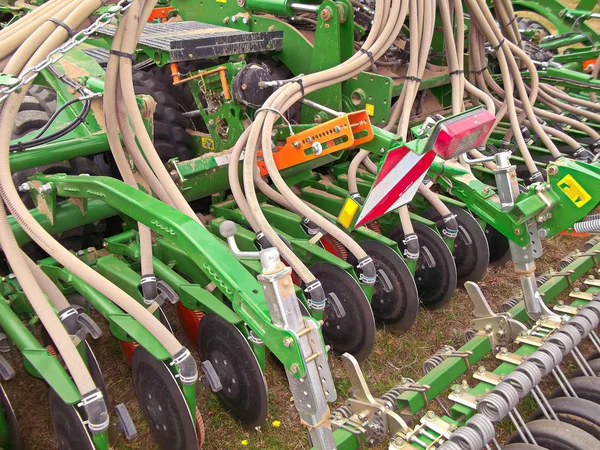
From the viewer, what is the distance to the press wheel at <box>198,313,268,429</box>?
229 centimetres

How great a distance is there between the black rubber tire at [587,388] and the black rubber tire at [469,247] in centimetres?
106

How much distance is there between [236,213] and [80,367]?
139 centimetres

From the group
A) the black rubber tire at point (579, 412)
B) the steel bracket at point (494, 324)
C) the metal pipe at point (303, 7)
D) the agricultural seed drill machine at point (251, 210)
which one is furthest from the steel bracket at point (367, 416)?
the metal pipe at point (303, 7)

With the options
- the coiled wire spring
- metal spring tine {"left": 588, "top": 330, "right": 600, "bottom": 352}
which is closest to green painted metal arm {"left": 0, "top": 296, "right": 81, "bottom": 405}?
the coiled wire spring

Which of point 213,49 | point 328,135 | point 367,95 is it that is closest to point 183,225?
point 328,135

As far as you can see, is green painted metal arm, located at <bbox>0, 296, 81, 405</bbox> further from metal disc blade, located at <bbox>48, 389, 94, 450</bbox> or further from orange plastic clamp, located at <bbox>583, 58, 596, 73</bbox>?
orange plastic clamp, located at <bbox>583, 58, 596, 73</bbox>

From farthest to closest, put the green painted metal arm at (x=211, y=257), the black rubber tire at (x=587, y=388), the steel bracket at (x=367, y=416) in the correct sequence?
the black rubber tire at (x=587, y=388), the steel bracket at (x=367, y=416), the green painted metal arm at (x=211, y=257)

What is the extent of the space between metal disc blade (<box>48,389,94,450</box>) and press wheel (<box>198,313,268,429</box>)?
0.62 metres

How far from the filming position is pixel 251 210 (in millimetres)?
2463

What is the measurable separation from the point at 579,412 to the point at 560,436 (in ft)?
0.60

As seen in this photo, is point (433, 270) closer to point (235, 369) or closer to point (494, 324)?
point (494, 324)

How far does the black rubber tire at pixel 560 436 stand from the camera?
6.16 ft

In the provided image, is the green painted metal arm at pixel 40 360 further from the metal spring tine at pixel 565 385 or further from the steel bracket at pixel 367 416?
the metal spring tine at pixel 565 385

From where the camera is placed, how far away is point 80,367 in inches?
72.0
